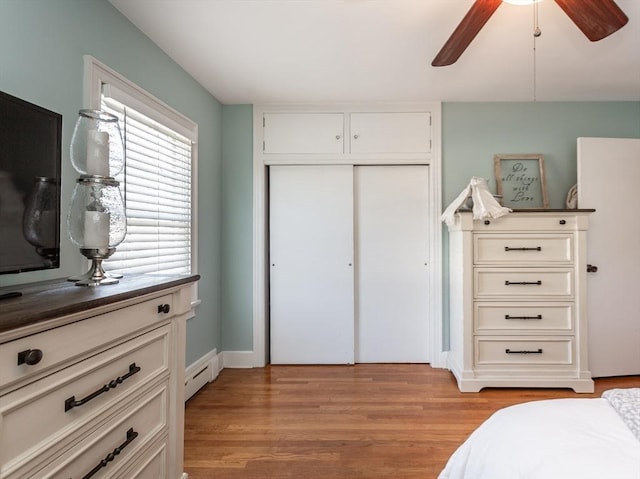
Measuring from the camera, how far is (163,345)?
52.6 inches

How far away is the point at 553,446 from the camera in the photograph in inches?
32.7

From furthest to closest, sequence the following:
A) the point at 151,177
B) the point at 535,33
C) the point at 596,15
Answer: the point at 151,177 → the point at 535,33 → the point at 596,15

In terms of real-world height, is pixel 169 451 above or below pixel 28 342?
below

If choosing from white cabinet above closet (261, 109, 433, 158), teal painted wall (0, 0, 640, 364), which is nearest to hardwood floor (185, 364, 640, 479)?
teal painted wall (0, 0, 640, 364)

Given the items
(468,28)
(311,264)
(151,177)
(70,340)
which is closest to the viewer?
(70,340)

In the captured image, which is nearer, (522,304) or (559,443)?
(559,443)

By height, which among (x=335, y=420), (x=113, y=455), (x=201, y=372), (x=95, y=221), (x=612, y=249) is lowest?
(x=335, y=420)

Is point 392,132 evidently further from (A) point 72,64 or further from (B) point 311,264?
(A) point 72,64

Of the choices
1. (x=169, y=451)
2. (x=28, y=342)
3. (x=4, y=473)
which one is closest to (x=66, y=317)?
(x=28, y=342)

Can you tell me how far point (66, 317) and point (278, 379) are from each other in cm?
225

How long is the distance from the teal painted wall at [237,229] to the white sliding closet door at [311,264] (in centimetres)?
22

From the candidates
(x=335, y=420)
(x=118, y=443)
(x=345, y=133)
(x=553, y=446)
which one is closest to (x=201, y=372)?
(x=335, y=420)

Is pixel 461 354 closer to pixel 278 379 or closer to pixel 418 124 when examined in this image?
pixel 278 379

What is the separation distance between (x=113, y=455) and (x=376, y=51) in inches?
94.3
